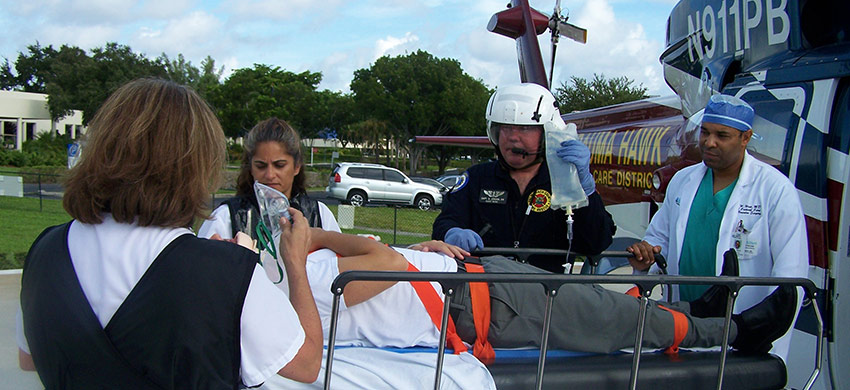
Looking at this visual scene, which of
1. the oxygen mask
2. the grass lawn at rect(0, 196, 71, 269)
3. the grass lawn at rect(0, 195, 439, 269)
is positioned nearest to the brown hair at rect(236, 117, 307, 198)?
the oxygen mask

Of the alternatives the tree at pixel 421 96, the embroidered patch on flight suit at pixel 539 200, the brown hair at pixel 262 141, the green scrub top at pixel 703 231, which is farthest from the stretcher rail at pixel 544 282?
the tree at pixel 421 96

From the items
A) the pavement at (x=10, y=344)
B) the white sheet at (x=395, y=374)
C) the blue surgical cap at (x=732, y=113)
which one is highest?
the blue surgical cap at (x=732, y=113)

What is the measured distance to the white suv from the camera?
19781mm

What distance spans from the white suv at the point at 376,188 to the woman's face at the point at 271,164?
16.6 meters

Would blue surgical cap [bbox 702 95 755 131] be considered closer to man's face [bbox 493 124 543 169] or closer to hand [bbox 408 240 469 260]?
man's face [bbox 493 124 543 169]

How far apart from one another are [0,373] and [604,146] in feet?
21.0

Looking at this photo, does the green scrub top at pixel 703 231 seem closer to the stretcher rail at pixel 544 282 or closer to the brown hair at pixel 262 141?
the stretcher rail at pixel 544 282

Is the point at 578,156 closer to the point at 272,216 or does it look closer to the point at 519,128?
the point at 519,128

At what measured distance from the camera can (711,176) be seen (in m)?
3.12

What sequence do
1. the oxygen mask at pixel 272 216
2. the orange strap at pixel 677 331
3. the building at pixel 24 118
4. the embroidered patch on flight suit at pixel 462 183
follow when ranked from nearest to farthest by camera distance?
the oxygen mask at pixel 272 216
the orange strap at pixel 677 331
the embroidered patch on flight suit at pixel 462 183
the building at pixel 24 118

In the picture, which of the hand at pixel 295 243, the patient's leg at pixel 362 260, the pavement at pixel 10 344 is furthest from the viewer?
the pavement at pixel 10 344

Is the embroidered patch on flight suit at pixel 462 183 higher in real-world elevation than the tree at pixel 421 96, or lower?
lower

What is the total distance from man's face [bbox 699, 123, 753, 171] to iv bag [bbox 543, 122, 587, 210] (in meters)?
0.63

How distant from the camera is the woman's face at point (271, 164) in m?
3.10
